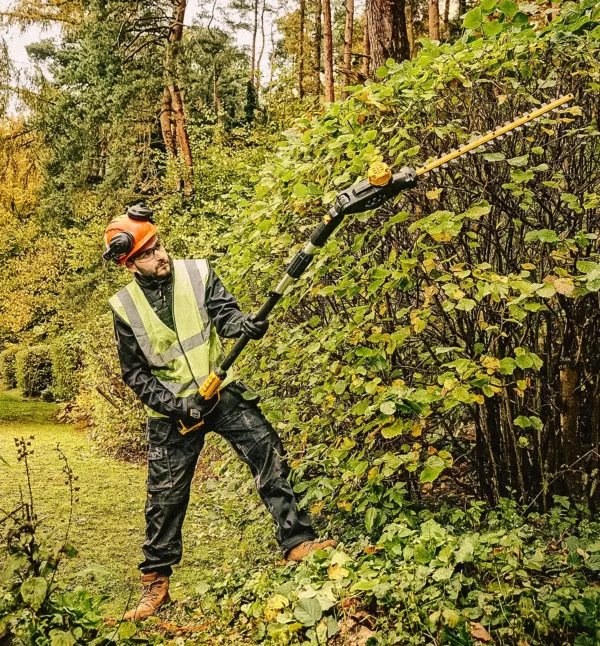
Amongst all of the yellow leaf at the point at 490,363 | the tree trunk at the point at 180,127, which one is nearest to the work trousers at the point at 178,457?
the yellow leaf at the point at 490,363

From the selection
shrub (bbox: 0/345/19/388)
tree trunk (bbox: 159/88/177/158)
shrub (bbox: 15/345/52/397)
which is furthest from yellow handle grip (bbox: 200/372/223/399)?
shrub (bbox: 0/345/19/388)

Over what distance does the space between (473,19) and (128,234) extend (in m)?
2.06

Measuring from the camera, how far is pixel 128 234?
339 centimetres

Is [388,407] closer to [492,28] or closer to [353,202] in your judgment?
[353,202]

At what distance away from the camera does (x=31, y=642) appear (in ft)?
7.26

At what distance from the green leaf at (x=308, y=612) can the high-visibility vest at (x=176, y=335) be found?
1.42 meters

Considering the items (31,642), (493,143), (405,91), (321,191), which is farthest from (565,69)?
(31,642)

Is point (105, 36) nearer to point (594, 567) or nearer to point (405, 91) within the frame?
point (405, 91)

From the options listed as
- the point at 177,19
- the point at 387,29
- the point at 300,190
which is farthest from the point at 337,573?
the point at 177,19

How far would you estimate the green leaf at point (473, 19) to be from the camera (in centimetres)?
270

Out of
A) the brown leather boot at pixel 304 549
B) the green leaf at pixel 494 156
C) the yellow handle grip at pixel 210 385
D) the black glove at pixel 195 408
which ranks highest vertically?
the green leaf at pixel 494 156

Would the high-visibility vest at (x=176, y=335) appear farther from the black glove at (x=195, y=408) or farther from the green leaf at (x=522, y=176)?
the green leaf at (x=522, y=176)

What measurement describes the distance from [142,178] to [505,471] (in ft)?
53.3

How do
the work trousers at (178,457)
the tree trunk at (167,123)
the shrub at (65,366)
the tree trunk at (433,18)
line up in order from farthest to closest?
the shrub at (65,366), the tree trunk at (167,123), the tree trunk at (433,18), the work trousers at (178,457)
